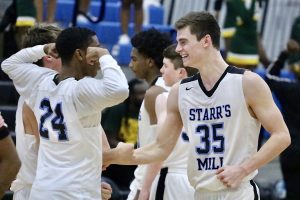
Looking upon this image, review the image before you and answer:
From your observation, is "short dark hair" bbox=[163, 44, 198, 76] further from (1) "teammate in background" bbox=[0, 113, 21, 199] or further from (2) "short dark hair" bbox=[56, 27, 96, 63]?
(1) "teammate in background" bbox=[0, 113, 21, 199]

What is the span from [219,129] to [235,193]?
418 mm

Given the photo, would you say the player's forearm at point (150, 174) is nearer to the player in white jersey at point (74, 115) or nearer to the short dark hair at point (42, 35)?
the short dark hair at point (42, 35)

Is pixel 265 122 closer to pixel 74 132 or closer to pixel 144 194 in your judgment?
pixel 74 132

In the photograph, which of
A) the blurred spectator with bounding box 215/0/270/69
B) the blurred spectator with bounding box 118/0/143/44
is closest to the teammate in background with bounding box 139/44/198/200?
the blurred spectator with bounding box 118/0/143/44

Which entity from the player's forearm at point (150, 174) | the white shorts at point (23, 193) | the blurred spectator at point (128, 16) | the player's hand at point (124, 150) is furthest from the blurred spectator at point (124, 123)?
the player's hand at point (124, 150)

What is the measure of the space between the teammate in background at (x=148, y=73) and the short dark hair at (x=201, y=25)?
1.28 metres

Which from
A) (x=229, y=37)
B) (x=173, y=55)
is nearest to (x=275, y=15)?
(x=229, y=37)

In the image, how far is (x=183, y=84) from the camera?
21.6 feet

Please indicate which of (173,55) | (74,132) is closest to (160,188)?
(173,55)

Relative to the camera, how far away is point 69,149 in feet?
19.8

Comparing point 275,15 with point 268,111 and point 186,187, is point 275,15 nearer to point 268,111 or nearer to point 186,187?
point 186,187

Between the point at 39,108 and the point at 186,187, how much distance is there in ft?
6.30

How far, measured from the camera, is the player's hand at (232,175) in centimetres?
616

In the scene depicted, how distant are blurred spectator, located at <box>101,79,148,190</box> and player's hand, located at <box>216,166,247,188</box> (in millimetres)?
5038
